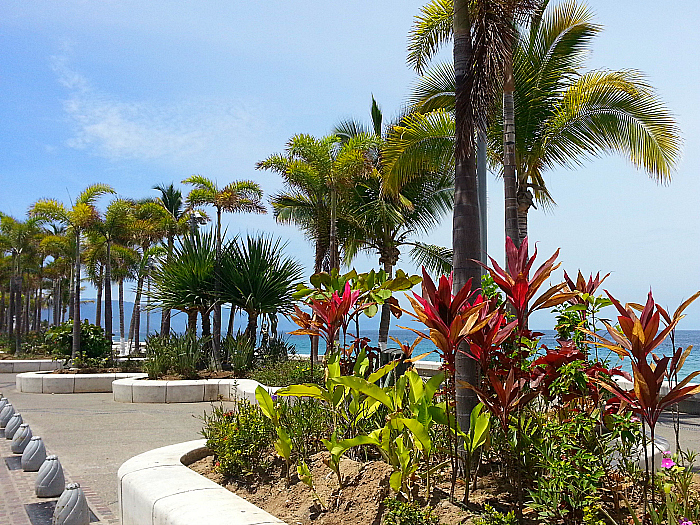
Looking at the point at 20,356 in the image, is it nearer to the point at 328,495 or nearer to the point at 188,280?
the point at 188,280

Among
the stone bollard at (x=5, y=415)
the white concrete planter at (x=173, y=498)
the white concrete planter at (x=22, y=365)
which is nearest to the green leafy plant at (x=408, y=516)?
the white concrete planter at (x=173, y=498)

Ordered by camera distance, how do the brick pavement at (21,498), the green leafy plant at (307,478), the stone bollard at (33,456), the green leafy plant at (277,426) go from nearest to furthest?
the green leafy plant at (307,478) < the green leafy plant at (277,426) < the brick pavement at (21,498) < the stone bollard at (33,456)

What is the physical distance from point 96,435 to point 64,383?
6.77 metres

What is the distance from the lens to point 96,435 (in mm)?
9453

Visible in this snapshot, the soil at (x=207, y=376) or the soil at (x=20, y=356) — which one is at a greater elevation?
the soil at (x=207, y=376)

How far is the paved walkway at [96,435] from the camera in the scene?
20.4 ft

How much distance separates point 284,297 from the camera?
55.9ft

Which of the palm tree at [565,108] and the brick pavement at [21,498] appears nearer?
the brick pavement at [21,498]

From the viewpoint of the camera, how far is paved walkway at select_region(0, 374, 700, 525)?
6227 mm

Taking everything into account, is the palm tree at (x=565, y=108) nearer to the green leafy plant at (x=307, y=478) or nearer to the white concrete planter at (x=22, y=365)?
the green leafy plant at (x=307, y=478)

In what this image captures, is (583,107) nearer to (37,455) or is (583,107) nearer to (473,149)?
(473,149)

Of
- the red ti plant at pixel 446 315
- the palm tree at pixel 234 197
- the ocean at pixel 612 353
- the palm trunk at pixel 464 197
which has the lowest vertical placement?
the ocean at pixel 612 353

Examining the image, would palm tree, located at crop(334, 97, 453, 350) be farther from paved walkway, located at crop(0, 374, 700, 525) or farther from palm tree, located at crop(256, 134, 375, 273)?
paved walkway, located at crop(0, 374, 700, 525)

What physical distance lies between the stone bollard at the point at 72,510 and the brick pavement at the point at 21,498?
0.35 m
